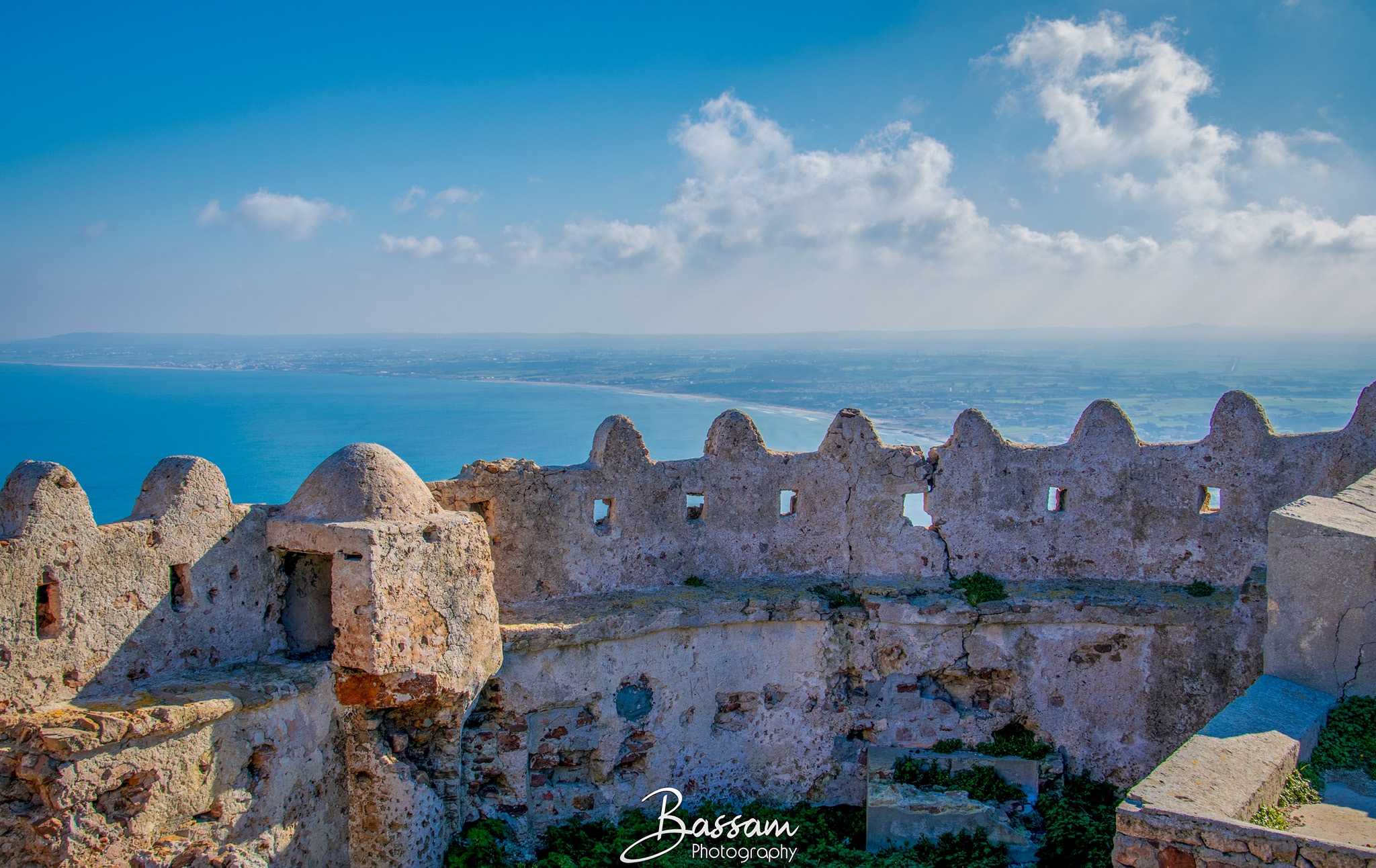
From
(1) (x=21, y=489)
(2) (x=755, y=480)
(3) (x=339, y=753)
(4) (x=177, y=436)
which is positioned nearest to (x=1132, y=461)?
(2) (x=755, y=480)

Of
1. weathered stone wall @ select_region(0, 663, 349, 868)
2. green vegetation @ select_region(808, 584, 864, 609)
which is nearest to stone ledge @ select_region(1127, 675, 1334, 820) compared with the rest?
green vegetation @ select_region(808, 584, 864, 609)

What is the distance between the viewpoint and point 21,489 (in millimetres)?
6867

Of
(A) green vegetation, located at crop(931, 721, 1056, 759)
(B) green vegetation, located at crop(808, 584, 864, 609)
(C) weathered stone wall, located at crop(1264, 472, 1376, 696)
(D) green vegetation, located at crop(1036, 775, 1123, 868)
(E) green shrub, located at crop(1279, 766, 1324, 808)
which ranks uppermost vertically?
(C) weathered stone wall, located at crop(1264, 472, 1376, 696)

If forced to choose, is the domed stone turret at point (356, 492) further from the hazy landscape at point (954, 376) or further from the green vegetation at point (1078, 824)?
the hazy landscape at point (954, 376)

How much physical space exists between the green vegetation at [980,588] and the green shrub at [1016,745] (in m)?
1.54

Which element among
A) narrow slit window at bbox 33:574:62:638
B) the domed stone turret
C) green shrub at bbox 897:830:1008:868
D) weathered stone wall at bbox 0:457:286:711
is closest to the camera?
weathered stone wall at bbox 0:457:286:711

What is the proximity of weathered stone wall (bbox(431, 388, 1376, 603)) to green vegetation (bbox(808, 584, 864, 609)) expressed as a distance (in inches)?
15.6

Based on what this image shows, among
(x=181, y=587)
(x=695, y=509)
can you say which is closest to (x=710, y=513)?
(x=695, y=509)

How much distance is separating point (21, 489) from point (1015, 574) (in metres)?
10.2

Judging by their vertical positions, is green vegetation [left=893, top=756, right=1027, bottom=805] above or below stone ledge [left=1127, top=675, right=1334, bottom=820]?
below

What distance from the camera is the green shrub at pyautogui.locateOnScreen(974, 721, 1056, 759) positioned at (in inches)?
443

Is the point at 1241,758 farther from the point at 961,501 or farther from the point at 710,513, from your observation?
the point at 710,513

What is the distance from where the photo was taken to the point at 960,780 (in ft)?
35.9

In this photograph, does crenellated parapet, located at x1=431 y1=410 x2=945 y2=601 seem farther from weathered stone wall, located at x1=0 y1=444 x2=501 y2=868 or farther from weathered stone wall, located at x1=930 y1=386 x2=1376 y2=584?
weathered stone wall, located at x1=0 y1=444 x2=501 y2=868
